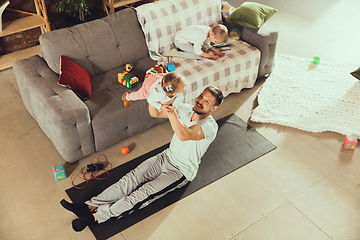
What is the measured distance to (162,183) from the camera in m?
2.55

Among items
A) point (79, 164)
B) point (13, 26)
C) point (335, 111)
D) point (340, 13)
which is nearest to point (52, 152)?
point (79, 164)

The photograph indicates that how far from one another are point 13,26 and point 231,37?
2.71 metres

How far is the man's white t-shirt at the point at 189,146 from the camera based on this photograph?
2285mm

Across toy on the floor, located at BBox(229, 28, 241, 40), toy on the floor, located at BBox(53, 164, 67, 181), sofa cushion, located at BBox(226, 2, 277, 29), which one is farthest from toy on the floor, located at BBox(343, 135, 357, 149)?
toy on the floor, located at BBox(53, 164, 67, 181)

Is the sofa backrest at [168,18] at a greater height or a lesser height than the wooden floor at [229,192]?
greater

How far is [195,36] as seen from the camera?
3494 mm

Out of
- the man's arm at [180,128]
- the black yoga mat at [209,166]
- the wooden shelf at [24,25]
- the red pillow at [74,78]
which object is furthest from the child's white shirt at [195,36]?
the wooden shelf at [24,25]

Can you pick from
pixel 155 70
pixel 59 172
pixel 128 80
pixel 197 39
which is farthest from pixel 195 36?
pixel 59 172

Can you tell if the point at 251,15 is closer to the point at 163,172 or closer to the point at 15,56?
the point at 163,172

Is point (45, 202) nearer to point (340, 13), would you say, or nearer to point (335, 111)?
point (335, 111)

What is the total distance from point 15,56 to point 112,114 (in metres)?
2.11

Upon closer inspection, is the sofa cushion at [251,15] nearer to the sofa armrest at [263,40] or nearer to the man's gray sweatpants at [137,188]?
the sofa armrest at [263,40]

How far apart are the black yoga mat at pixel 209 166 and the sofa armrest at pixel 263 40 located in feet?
2.94

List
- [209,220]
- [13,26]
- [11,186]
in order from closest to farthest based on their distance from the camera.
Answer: [209,220] < [11,186] < [13,26]
